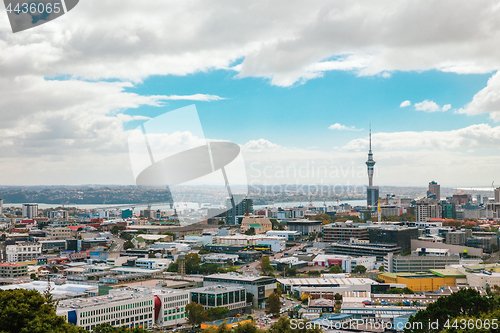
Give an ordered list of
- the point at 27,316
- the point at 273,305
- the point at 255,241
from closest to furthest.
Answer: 1. the point at 27,316
2. the point at 273,305
3. the point at 255,241

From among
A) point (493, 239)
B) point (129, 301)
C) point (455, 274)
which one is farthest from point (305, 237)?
point (129, 301)

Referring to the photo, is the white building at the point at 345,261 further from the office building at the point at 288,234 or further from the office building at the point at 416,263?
the office building at the point at 288,234

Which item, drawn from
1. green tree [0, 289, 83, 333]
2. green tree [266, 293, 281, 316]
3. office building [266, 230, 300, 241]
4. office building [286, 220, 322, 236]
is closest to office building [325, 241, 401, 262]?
office building [266, 230, 300, 241]

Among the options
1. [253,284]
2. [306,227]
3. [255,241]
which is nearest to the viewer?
[253,284]

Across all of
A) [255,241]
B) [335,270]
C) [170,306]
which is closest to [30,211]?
[255,241]

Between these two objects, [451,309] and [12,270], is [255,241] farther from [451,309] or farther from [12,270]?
[451,309]
